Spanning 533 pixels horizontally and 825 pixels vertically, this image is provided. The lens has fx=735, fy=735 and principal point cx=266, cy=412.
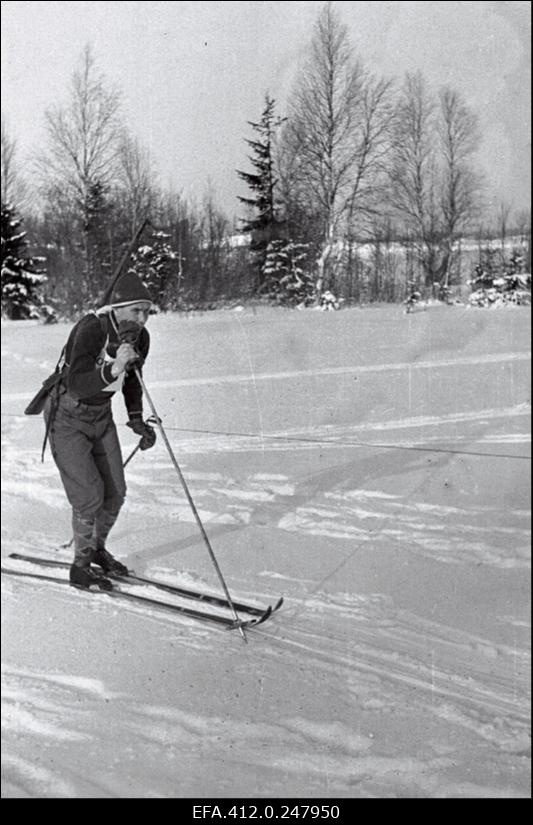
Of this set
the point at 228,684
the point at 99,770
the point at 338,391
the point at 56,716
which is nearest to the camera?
the point at 338,391

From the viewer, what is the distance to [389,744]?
5113 millimetres

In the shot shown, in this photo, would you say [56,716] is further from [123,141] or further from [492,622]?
[123,141]

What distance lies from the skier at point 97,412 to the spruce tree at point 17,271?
0.69ft

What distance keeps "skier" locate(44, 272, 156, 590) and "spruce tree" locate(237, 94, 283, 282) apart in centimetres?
21

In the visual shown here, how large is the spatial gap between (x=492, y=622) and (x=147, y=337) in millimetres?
7399

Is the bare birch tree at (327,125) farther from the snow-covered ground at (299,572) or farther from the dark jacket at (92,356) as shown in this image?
the dark jacket at (92,356)

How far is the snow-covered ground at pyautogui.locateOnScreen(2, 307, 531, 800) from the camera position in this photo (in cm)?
101

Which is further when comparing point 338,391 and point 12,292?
point 338,391

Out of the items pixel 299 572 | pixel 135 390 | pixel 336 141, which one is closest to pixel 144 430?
pixel 135 390

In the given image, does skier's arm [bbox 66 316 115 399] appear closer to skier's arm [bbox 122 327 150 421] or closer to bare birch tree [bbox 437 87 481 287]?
skier's arm [bbox 122 327 150 421]

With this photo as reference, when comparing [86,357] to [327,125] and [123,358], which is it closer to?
[123,358]

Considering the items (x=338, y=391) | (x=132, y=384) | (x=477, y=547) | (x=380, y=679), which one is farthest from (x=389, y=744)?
(x=132, y=384)

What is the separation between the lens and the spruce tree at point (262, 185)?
0.84 meters

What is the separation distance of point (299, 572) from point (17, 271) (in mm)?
4821
